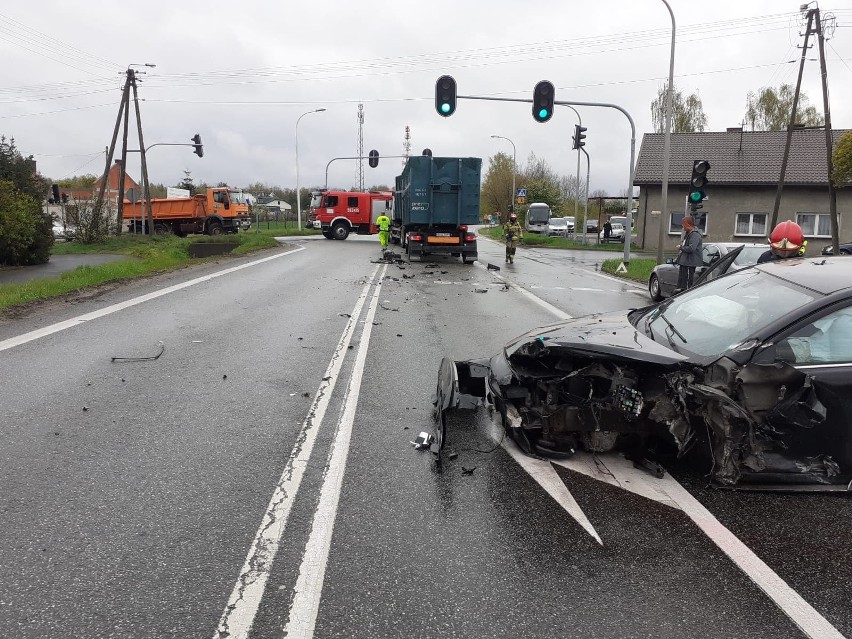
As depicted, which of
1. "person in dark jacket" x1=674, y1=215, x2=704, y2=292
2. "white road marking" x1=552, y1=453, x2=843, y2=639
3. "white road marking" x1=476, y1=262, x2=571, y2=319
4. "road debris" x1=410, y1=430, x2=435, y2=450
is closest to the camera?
"white road marking" x1=552, y1=453, x2=843, y2=639

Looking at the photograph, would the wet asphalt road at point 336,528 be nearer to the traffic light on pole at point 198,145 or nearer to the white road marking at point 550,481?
the white road marking at point 550,481

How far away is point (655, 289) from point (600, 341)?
37.8ft

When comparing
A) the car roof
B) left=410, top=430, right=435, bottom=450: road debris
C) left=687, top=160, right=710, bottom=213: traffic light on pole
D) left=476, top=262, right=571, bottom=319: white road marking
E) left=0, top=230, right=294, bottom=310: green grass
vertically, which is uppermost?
left=687, top=160, right=710, bottom=213: traffic light on pole

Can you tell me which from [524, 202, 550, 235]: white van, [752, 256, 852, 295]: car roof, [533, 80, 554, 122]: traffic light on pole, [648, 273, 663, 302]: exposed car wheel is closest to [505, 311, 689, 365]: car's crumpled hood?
[752, 256, 852, 295]: car roof

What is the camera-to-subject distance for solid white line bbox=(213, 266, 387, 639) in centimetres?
274

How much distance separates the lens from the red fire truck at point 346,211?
39250 millimetres

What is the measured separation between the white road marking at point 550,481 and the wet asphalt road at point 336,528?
0.06 metres

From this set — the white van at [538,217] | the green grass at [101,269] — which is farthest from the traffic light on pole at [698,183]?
the white van at [538,217]

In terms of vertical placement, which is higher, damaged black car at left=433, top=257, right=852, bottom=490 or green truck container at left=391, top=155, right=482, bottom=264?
green truck container at left=391, top=155, right=482, bottom=264

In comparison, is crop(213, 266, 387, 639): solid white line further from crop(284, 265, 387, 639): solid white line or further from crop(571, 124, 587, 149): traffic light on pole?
crop(571, 124, 587, 149): traffic light on pole

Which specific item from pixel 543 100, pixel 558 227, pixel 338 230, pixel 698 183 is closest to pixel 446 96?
pixel 543 100

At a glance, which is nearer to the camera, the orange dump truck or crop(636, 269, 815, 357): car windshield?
crop(636, 269, 815, 357): car windshield

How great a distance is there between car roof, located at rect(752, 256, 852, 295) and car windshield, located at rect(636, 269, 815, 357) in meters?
0.06

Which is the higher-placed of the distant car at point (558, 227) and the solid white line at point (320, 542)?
the distant car at point (558, 227)
